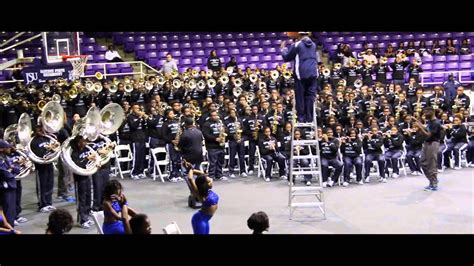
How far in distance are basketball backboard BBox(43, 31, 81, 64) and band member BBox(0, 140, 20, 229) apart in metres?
6.49

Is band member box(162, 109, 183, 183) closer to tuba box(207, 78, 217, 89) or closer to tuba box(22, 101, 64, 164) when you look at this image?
tuba box(22, 101, 64, 164)

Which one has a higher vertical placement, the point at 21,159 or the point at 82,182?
the point at 21,159

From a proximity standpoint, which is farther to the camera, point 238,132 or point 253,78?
point 253,78

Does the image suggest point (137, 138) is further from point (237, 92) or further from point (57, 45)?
point (57, 45)

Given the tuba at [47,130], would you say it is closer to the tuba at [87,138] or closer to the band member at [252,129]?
the tuba at [87,138]

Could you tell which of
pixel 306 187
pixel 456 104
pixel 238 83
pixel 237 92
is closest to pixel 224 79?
pixel 238 83

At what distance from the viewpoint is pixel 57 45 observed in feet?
50.9

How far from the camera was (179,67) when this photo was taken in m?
20.1

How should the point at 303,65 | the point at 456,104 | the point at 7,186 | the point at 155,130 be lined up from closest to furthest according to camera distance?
the point at 7,186 < the point at 303,65 < the point at 155,130 < the point at 456,104

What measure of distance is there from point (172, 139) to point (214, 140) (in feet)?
2.86

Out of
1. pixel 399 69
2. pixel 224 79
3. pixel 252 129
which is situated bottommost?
pixel 252 129

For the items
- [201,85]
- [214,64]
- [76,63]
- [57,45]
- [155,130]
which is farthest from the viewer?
[214,64]
